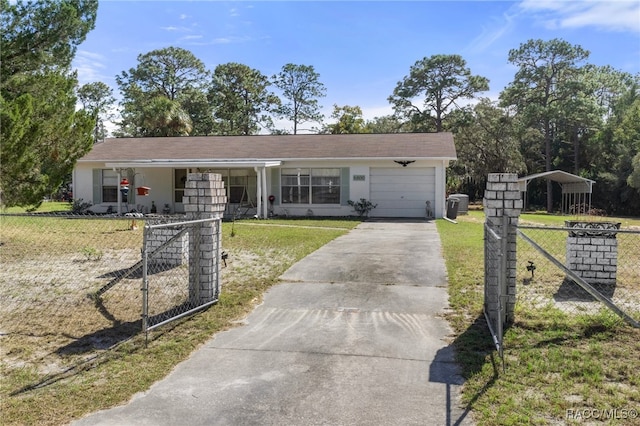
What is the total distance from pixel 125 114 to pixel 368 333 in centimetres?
4530

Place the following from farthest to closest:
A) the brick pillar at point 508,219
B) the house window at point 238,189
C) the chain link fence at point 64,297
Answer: the house window at point 238,189
the brick pillar at point 508,219
the chain link fence at point 64,297

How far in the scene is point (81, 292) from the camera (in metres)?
7.07

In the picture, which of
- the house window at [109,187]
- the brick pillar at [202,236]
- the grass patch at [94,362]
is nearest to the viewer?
the grass patch at [94,362]

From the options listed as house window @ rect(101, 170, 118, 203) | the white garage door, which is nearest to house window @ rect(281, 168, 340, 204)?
the white garage door

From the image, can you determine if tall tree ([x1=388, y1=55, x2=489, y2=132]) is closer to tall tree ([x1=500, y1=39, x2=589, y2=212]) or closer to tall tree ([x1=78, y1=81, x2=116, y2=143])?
tall tree ([x1=500, y1=39, x2=589, y2=212])

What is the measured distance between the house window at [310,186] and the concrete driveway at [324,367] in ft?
44.7

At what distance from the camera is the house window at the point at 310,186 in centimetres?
2109

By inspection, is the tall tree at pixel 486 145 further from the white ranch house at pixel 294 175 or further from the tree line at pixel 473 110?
the white ranch house at pixel 294 175

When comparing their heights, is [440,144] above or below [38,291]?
above

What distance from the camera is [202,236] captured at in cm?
618

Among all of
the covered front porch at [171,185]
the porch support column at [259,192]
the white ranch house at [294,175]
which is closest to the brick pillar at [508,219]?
the white ranch house at [294,175]

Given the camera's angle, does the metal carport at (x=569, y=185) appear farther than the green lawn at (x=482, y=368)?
Yes

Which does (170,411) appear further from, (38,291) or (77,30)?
(77,30)

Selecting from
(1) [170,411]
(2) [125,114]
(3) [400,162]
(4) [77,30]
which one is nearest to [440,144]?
(3) [400,162]
